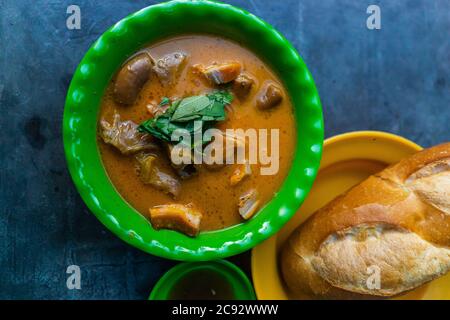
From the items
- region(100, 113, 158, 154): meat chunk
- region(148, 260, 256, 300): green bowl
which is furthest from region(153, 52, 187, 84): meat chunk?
region(148, 260, 256, 300): green bowl

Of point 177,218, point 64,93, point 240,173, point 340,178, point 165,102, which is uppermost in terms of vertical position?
point 64,93

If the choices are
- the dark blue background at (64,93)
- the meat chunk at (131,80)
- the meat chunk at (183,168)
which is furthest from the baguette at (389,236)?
the meat chunk at (131,80)

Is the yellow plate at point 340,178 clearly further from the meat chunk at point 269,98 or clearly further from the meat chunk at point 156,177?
the meat chunk at point 156,177

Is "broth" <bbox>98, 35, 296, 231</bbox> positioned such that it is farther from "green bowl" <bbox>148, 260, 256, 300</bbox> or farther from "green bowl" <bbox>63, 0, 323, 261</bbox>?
"green bowl" <bbox>148, 260, 256, 300</bbox>

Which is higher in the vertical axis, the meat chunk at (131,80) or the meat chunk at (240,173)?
the meat chunk at (131,80)

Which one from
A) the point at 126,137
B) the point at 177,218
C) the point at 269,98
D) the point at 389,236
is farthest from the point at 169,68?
the point at 389,236

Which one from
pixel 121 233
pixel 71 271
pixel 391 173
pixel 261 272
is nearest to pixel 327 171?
pixel 391 173

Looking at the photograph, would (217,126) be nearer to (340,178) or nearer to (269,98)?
(269,98)
